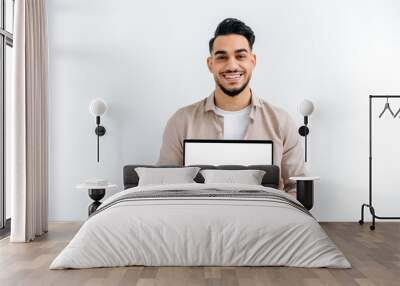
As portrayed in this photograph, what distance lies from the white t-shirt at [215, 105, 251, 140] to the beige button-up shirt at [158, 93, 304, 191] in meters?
0.04

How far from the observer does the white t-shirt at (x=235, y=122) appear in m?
6.89

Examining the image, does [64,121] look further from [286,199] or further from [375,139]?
[375,139]

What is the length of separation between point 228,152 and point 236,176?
0.81 metres

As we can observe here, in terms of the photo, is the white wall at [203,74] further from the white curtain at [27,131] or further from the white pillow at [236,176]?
the white pillow at [236,176]

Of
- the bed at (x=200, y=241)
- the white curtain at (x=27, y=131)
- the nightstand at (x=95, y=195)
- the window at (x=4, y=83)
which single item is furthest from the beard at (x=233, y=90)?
the bed at (x=200, y=241)

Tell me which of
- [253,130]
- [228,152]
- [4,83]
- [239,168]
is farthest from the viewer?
[253,130]

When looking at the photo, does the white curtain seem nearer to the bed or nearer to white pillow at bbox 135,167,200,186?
white pillow at bbox 135,167,200,186

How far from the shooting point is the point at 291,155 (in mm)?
6934

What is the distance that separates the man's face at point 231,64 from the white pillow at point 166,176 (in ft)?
4.11

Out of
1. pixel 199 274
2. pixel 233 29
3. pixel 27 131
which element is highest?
pixel 233 29

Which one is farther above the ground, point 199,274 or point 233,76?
point 233,76

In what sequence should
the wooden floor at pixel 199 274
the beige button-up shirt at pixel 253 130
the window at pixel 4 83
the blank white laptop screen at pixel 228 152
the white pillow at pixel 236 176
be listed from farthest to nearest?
the beige button-up shirt at pixel 253 130 → the blank white laptop screen at pixel 228 152 → the window at pixel 4 83 → the white pillow at pixel 236 176 → the wooden floor at pixel 199 274

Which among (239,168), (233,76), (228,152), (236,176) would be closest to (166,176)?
(236,176)

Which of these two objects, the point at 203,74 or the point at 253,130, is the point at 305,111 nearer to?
the point at 253,130
